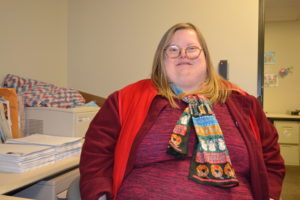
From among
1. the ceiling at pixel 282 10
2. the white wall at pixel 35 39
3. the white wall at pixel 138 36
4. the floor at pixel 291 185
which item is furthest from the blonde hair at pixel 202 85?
the ceiling at pixel 282 10

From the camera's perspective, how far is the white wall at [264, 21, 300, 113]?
4.20 m

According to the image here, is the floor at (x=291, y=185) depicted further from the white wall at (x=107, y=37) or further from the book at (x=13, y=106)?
the book at (x=13, y=106)

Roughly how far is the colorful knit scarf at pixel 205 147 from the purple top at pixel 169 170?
0.03 metres

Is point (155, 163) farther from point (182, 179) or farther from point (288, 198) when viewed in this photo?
point (288, 198)

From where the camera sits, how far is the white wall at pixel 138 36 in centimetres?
202

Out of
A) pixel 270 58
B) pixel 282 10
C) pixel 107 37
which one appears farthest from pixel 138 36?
pixel 270 58

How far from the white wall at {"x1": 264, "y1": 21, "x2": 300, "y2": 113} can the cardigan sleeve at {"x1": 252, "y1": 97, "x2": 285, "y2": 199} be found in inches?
133

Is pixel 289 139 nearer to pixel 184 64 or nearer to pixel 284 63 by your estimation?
pixel 284 63

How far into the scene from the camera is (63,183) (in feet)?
4.16

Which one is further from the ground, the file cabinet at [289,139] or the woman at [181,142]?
the woman at [181,142]

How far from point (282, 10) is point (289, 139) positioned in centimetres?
184

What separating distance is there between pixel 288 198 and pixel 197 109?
6.81ft

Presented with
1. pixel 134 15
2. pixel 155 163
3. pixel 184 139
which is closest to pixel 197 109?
pixel 184 139

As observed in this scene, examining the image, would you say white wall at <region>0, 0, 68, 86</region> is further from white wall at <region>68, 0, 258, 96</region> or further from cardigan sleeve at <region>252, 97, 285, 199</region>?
cardigan sleeve at <region>252, 97, 285, 199</region>
